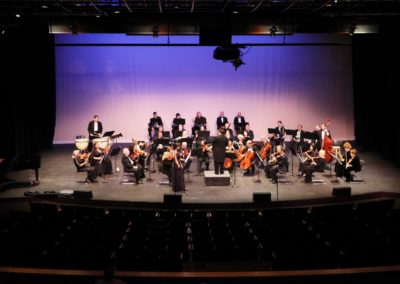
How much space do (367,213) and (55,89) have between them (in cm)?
1396

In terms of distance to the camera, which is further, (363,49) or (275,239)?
(363,49)

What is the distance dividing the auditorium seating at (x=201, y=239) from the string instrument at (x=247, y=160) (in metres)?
5.24

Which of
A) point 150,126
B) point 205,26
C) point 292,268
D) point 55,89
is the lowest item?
→ point 292,268

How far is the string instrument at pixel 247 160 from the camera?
50.9 feet

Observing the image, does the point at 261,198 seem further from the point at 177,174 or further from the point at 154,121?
the point at 154,121

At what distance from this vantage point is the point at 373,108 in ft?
63.9

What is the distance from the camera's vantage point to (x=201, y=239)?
330 inches

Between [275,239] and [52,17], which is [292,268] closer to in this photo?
[275,239]

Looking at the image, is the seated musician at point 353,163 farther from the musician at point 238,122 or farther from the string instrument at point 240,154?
the musician at point 238,122

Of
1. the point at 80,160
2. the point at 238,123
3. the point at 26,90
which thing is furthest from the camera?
the point at 238,123

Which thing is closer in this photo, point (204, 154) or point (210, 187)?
point (210, 187)

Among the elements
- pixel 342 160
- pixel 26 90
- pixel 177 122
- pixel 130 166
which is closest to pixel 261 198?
pixel 342 160

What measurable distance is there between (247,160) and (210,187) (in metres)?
1.70

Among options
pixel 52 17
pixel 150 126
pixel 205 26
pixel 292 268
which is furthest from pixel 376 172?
pixel 52 17
